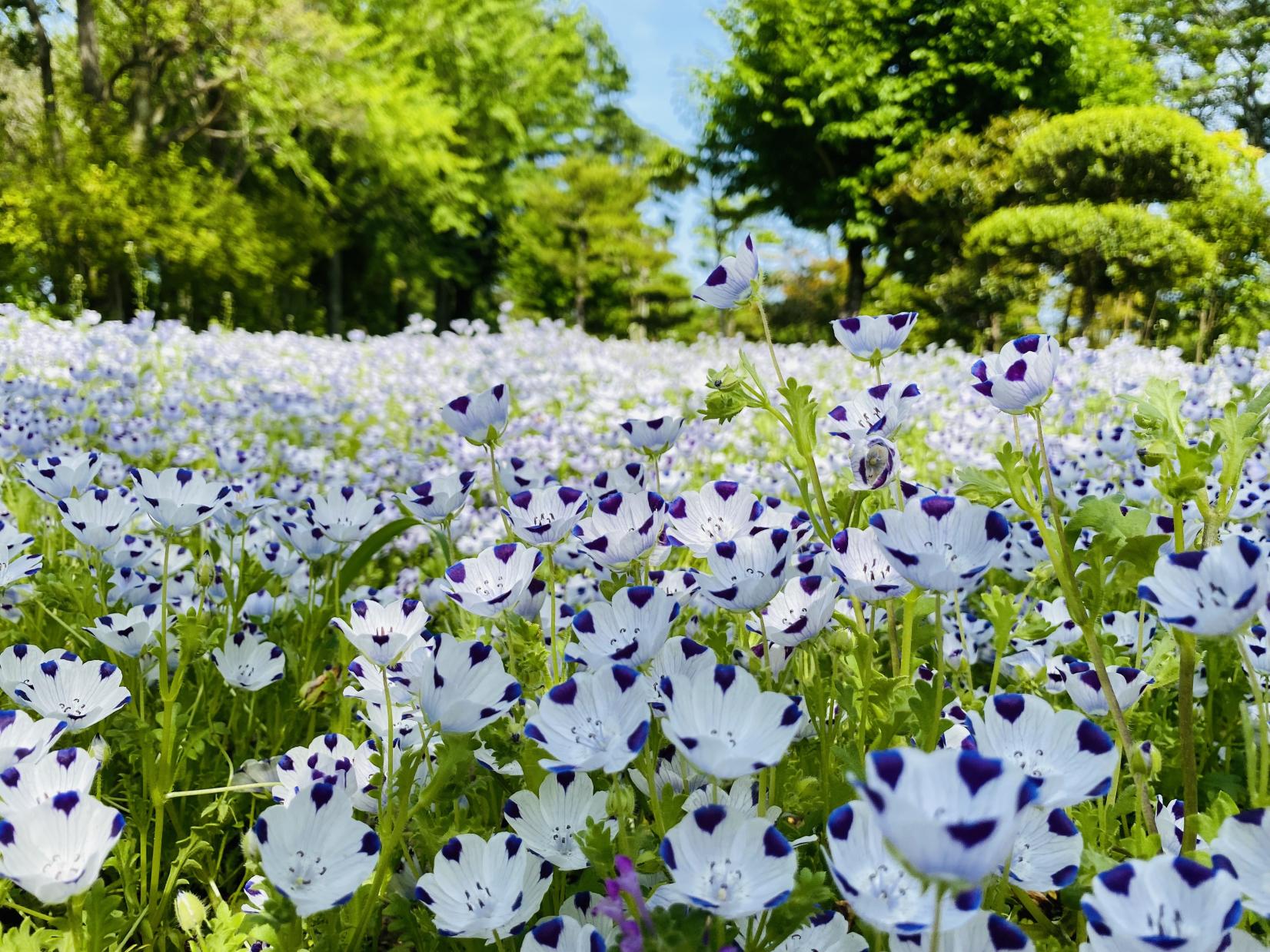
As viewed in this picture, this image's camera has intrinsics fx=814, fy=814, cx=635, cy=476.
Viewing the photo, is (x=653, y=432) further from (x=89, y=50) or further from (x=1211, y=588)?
(x=89, y=50)

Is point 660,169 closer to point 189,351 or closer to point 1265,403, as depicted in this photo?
point 189,351

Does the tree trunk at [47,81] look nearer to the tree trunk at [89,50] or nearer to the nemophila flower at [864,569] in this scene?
the tree trunk at [89,50]

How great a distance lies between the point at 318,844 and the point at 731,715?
448mm

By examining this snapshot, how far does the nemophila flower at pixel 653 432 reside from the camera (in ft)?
4.36

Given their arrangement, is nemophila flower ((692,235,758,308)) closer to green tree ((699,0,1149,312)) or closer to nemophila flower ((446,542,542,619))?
nemophila flower ((446,542,542,619))

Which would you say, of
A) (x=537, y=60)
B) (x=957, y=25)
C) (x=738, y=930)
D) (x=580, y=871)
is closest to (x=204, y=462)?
(x=580, y=871)

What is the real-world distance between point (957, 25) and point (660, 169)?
10.5 m

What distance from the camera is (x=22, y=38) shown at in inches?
596

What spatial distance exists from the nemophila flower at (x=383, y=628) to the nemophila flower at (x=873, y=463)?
61 cm

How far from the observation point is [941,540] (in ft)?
2.94

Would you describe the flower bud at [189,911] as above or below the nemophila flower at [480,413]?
below

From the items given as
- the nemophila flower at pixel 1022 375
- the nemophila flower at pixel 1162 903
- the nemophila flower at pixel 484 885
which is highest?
the nemophila flower at pixel 1022 375

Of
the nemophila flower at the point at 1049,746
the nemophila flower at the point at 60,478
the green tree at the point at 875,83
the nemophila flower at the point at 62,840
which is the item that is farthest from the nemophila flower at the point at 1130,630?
the green tree at the point at 875,83

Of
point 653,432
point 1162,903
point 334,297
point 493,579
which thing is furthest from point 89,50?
point 1162,903
